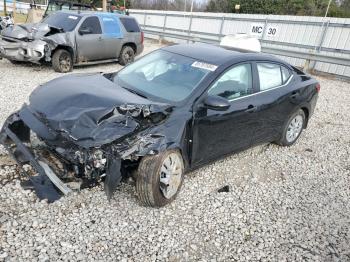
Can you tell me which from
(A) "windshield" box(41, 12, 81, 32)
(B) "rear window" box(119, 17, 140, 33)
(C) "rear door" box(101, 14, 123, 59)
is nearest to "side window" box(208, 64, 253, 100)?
(A) "windshield" box(41, 12, 81, 32)

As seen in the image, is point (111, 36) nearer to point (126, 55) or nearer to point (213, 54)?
point (126, 55)

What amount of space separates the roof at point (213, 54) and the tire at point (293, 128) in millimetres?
1139

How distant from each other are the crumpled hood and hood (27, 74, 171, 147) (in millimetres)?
6011

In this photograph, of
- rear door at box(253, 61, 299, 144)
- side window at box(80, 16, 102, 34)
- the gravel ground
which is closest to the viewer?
the gravel ground

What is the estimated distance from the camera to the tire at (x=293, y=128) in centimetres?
567

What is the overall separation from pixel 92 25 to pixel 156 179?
8.09 meters

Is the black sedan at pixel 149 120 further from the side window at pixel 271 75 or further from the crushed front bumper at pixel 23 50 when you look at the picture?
the crushed front bumper at pixel 23 50

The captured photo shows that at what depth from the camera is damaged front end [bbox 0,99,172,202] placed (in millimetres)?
3289

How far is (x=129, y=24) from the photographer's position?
38.6ft

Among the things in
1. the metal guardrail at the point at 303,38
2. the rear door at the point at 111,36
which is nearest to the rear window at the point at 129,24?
the rear door at the point at 111,36

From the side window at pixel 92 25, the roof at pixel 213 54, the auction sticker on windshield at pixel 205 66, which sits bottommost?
the side window at pixel 92 25

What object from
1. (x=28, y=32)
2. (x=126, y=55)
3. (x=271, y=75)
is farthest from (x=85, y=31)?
(x=271, y=75)

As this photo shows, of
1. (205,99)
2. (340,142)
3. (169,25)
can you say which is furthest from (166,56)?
(169,25)

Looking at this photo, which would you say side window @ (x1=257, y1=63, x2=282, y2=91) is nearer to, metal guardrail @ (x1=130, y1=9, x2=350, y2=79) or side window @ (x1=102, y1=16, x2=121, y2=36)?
side window @ (x1=102, y1=16, x2=121, y2=36)
